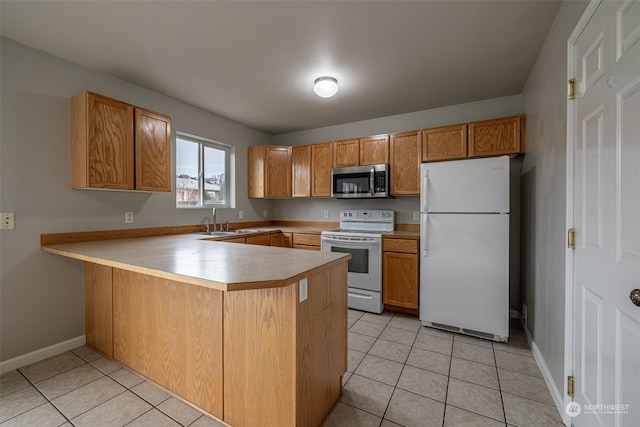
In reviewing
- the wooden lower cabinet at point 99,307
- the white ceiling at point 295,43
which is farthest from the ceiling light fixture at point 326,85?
the wooden lower cabinet at point 99,307

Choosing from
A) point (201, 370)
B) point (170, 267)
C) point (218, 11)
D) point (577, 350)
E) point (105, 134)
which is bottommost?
point (201, 370)

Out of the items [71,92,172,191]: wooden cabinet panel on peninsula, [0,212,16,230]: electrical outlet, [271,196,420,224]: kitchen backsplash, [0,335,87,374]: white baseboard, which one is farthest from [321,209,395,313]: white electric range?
[0,212,16,230]: electrical outlet

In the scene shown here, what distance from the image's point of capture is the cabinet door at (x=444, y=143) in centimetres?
300

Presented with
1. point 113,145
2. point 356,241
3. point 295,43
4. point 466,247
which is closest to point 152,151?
point 113,145

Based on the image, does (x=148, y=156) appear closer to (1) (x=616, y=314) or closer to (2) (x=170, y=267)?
(2) (x=170, y=267)

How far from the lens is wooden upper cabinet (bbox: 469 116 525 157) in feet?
8.93

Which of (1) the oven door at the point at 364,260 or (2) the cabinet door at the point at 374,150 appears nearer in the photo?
(1) the oven door at the point at 364,260

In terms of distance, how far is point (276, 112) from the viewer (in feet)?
11.9

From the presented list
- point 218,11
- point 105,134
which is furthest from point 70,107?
point 218,11

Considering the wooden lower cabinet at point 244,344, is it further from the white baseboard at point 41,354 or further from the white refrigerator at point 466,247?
the white refrigerator at point 466,247

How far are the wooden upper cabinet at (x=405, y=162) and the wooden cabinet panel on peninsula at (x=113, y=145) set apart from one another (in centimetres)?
266

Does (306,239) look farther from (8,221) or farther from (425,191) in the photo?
(8,221)

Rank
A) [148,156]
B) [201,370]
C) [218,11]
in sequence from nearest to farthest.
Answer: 1. [201,370]
2. [218,11]
3. [148,156]

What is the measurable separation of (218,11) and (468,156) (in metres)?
2.71
